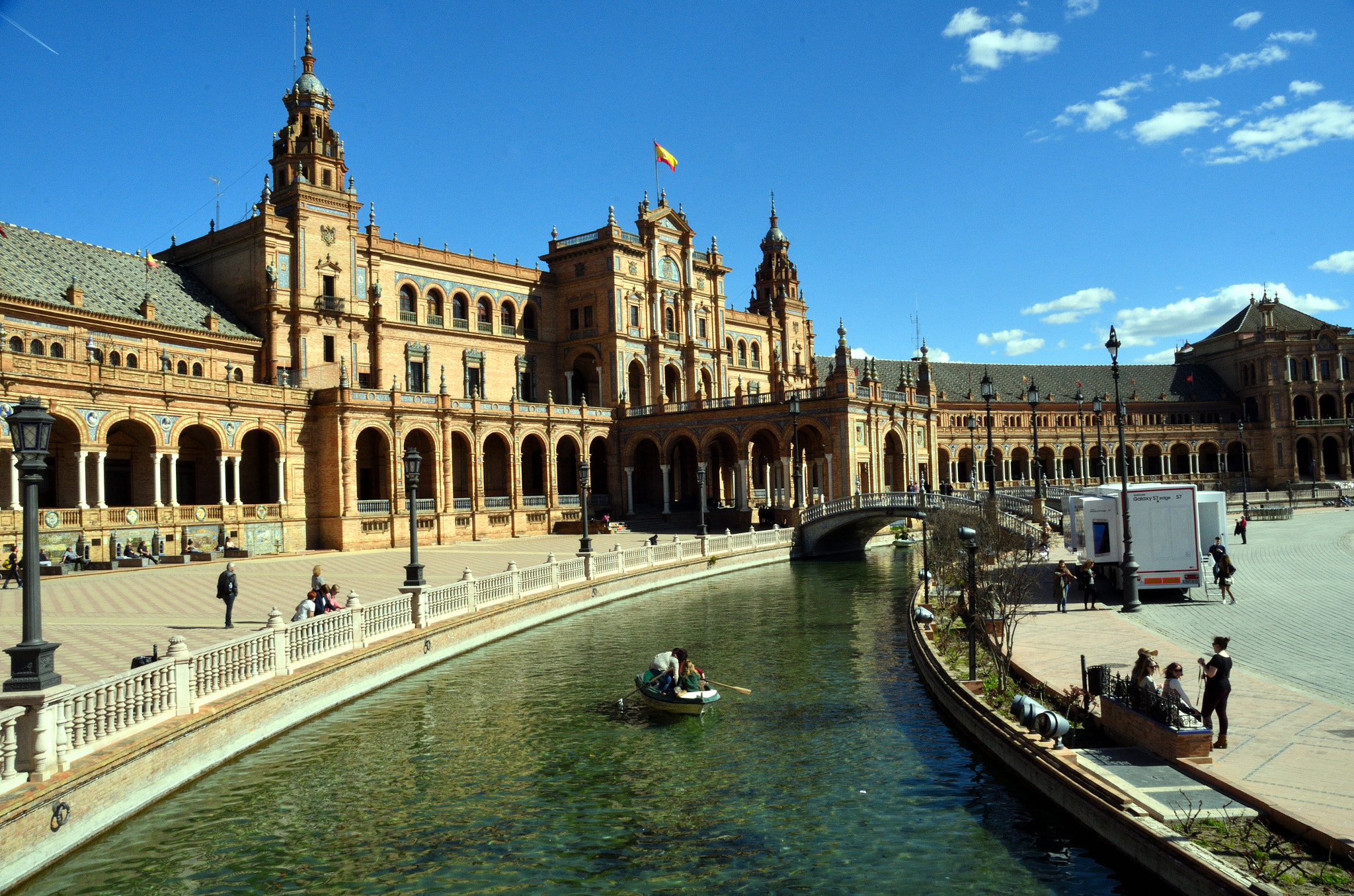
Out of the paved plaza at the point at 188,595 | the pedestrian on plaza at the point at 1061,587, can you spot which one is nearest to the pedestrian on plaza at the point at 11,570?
the paved plaza at the point at 188,595

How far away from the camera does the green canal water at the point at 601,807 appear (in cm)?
1068

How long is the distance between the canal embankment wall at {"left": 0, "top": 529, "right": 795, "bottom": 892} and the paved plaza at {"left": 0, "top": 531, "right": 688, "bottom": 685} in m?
1.86

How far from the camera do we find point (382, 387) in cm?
5625

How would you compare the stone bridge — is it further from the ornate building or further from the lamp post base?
the lamp post base

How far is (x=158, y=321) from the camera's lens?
150 feet

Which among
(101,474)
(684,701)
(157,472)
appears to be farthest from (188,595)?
(684,701)

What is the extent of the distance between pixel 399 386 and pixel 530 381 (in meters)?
11.4

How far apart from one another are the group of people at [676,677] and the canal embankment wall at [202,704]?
20.1 feet

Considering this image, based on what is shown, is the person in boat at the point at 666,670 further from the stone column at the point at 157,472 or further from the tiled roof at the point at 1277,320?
A: the tiled roof at the point at 1277,320

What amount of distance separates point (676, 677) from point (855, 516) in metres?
32.0

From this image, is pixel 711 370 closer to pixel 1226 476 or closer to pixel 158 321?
pixel 158 321

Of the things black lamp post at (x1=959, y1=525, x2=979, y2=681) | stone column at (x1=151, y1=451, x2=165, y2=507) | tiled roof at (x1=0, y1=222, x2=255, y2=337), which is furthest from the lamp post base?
tiled roof at (x1=0, y1=222, x2=255, y2=337)

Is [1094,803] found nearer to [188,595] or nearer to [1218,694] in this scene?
[1218,694]

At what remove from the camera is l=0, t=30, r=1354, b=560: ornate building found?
40.3 m
